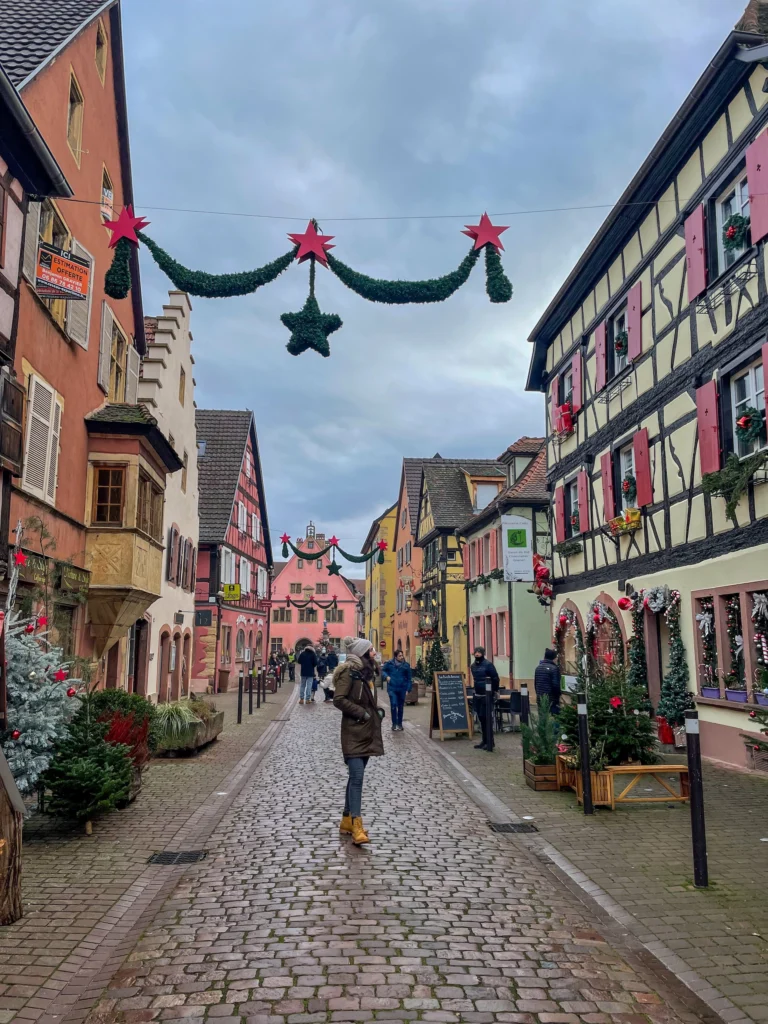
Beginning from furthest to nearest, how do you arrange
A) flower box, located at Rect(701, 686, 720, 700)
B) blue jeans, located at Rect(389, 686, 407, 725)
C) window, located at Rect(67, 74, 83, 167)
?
blue jeans, located at Rect(389, 686, 407, 725) < window, located at Rect(67, 74, 83, 167) < flower box, located at Rect(701, 686, 720, 700)

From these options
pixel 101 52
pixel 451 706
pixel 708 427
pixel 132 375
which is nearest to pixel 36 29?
pixel 101 52

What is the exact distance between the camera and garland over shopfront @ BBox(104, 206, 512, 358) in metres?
9.58

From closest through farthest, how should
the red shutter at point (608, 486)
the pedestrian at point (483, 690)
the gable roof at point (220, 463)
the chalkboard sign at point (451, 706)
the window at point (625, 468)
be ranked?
1. the pedestrian at point (483, 690)
2. the chalkboard sign at point (451, 706)
3. the window at point (625, 468)
4. the red shutter at point (608, 486)
5. the gable roof at point (220, 463)

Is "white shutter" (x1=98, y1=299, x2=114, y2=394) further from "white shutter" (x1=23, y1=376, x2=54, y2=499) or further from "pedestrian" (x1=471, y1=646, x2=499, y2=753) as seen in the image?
"pedestrian" (x1=471, y1=646, x2=499, y2=753)

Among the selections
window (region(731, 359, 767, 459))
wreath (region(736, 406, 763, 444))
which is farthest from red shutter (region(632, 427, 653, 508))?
wreath (region(736, 406, 763, 444))

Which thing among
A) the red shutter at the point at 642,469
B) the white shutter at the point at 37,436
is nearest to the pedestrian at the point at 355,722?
A: the white shutter at the point at 37,436

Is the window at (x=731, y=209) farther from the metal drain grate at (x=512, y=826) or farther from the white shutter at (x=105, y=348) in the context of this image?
the white shutter at (x=105, y=348)

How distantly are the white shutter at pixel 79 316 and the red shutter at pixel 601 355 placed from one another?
10.4 metres

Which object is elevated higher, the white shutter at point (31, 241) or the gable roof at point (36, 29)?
Result: the gable roof at point (36, 29)

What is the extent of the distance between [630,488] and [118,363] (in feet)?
37.1

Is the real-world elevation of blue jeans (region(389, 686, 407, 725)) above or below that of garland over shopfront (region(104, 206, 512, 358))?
below

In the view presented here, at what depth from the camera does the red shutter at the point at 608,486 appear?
18000 millimetres

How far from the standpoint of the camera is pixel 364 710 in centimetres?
805

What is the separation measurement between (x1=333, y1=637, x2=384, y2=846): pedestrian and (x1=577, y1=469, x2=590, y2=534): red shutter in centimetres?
1215
